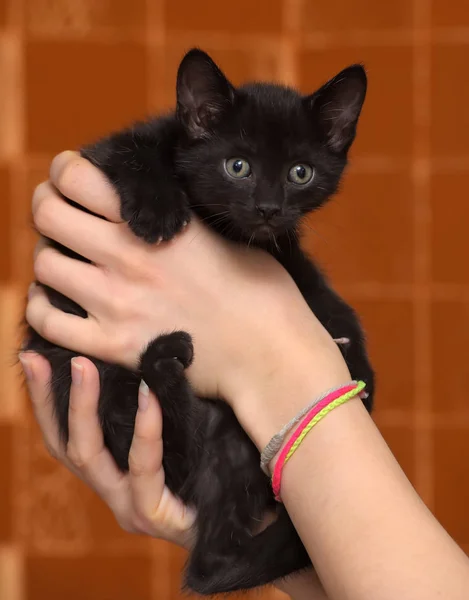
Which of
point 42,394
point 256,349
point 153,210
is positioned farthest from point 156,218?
point 42,394

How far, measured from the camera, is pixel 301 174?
42.7 inches

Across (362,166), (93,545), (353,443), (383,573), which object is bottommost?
(93,545)

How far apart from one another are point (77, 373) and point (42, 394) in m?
0.13

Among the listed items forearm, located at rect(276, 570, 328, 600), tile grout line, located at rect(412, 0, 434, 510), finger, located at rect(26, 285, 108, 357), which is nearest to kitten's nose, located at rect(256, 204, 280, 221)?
finger, located at rect(26, 285, 108, 357)

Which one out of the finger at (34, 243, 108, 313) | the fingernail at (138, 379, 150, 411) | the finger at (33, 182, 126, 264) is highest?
the finger at (33, 182, 126, 264)

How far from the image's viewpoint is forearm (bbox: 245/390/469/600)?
0.73 metres

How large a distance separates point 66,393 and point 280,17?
53.4 inches

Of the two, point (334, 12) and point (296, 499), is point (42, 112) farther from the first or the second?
point (296, 499)

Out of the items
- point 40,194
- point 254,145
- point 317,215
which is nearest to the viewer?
point 254,145

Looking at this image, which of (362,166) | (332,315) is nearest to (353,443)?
(332,315)

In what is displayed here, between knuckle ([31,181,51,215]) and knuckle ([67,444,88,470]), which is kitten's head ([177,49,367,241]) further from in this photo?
knuckle ([67,444,88,470])

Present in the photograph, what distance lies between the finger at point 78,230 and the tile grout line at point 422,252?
46.9 inches

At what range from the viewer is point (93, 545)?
202cm

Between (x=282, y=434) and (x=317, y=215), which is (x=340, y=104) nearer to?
(x=282, y=434)
